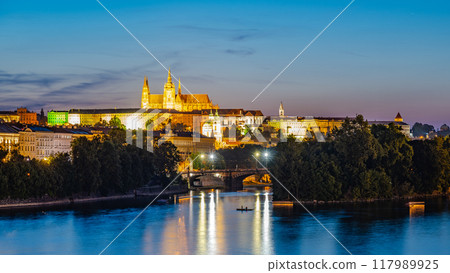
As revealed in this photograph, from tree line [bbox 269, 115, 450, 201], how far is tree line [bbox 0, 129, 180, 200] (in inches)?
477

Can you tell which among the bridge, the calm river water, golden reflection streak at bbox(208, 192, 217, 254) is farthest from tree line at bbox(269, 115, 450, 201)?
the bridge

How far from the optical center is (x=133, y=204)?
199ft

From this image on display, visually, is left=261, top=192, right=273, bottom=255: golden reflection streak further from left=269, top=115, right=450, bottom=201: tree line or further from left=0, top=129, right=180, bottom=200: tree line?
left=0, top=129, right=180, bottom=200: tree line

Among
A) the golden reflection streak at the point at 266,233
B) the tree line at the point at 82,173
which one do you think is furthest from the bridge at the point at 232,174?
the golden reflection streak at the point at 266,233

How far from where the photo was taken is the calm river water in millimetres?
39469

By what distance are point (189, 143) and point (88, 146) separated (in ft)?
238

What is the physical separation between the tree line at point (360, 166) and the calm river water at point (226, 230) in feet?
7.85

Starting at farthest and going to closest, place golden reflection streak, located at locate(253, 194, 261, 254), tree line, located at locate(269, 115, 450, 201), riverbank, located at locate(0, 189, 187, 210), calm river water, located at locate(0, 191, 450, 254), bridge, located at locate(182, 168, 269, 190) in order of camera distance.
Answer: bridge, located at locate(182, 168, 269, 190) → tree line, located at locate(269, 115, 450, 201) → riverbank, located at locate(0, 189, 187, 210) → golden reflection streak, located at locate(253, 194, 261, 254) → calm river water, located at locate(0, 191, 450, 254)

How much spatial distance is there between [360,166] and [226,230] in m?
18.0

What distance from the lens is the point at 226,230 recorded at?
1799 inches

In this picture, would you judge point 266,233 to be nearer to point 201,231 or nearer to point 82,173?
point 201,231

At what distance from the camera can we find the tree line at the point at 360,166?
191 feet
